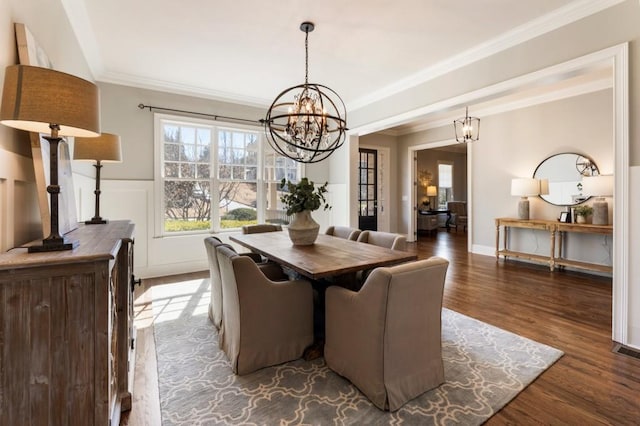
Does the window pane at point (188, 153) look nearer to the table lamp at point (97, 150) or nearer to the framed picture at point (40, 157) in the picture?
the table lamp at point (97, 150)

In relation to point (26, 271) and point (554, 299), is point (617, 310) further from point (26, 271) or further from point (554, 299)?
point (26, 271)

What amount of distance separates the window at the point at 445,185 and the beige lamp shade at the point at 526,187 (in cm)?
563

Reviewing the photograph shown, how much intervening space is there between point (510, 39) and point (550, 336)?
113 inches

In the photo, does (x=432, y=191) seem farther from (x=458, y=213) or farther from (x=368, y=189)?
(x=368, y=189)

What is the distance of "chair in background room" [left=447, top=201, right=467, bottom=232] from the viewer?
32.9 feet

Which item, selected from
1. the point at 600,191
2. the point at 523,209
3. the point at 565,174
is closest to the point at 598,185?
the point at 600,191

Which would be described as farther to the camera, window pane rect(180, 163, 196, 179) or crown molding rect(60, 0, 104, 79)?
window pane rect(180, 163, 196, 179)

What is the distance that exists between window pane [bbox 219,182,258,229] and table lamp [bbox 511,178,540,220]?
14.8ft

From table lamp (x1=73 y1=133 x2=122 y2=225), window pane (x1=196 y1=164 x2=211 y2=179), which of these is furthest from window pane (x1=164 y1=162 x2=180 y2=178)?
table lamp (x1=73 y1=133 x2=122 y2=225)

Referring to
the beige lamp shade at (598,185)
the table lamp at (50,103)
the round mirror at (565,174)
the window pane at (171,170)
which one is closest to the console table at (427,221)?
the round mirror at (565,174)

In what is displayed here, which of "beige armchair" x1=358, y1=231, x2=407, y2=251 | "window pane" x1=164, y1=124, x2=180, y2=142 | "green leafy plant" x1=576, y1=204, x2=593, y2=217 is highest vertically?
"window pane" x1=164, y1=124, x2=180, y2=142

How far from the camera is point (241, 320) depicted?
206 centimetres

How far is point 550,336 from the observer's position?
2648 mm

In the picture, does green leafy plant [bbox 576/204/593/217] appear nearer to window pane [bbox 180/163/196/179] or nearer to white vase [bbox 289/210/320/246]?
white vase [bbox 289/210/320/246]
